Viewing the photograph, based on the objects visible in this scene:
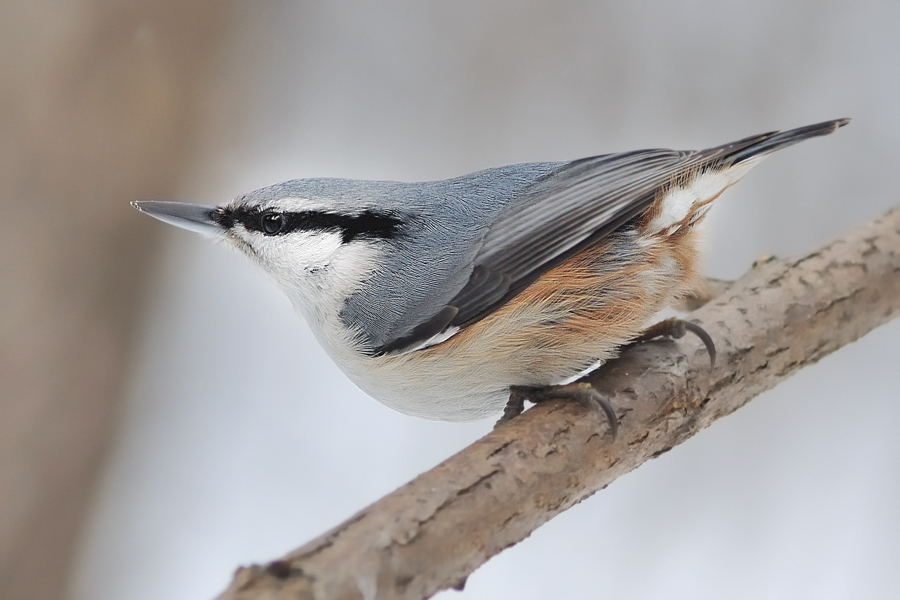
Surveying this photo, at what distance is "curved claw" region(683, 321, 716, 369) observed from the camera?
1510 millimetres

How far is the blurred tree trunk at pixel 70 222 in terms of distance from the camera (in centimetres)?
182

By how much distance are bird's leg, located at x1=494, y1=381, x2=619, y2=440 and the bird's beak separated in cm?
64

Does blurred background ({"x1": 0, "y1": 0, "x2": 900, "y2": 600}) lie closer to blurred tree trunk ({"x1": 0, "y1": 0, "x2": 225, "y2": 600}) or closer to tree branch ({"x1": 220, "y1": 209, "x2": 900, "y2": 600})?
blurred tree trunk ({"x1": 0, "y1": 0, "x2": 225, "y2": 600})

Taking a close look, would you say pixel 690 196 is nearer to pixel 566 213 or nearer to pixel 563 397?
pixel 566 213

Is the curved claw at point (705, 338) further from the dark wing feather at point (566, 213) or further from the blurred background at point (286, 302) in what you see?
the blurred background at point (286, 302)

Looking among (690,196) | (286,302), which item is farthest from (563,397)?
(286,302)

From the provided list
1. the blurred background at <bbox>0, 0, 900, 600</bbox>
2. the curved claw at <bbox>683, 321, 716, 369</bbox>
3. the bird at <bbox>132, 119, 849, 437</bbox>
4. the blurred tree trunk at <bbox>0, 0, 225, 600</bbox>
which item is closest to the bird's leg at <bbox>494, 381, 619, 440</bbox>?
the bird at <bbox>132, 119, 849, 437</bbox>

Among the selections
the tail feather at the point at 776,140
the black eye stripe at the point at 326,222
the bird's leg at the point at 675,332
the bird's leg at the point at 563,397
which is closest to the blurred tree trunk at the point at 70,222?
the black eye stripe at the point at 326,222

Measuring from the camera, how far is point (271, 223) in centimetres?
147

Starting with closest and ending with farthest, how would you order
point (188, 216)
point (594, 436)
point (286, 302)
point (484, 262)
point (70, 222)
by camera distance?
point (594, 436)
point (484, 262)
point (188, 216)
point (70, 222)
point (286, 302)

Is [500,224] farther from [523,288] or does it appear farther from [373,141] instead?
[373,141]

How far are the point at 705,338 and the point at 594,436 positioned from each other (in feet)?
1.32

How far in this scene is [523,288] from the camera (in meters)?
1.34

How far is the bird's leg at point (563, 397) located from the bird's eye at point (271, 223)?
1.71 ft
